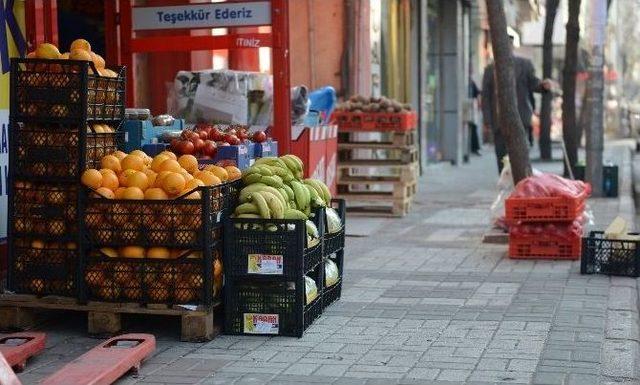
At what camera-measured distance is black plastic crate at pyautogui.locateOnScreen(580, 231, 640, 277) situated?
10.3 meters

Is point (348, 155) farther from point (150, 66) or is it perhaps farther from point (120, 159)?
point (120, 159)

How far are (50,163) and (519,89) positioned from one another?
1248cm

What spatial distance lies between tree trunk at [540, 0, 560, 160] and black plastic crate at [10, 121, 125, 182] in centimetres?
1813

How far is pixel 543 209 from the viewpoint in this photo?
36.3ft

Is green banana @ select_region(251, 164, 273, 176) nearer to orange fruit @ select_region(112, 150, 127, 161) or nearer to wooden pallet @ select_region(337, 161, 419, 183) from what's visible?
orange fruit @ select_region(112, 150, 127, 161)

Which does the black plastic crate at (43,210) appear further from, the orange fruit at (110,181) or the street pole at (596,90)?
the street pole at (596,90)

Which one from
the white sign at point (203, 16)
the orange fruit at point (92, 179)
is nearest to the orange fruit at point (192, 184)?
the orange fruit at point (92, 179)

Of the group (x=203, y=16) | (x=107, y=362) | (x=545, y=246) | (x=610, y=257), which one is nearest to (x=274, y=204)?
(x=107, y=362)

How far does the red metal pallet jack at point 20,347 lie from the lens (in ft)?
22.1

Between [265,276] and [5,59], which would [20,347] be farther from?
[5,59]

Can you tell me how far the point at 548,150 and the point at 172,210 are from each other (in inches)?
808

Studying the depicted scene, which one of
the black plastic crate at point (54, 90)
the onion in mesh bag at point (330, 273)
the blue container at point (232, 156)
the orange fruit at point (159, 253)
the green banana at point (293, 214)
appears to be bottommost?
the onion in mesh bag at point (330, 273)

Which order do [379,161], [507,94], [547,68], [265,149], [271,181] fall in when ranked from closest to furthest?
1. [271,181]
2. [265,149]
3. [507,94]
4. [379,161]
5. [547,68]

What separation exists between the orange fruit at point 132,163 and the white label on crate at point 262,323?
45.7 inches
